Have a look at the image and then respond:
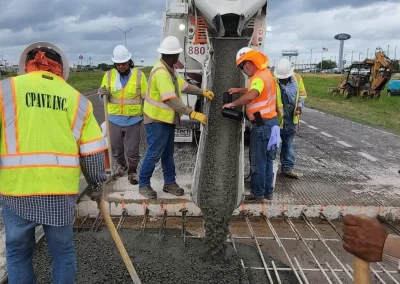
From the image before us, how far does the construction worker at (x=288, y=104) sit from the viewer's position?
5.67 m

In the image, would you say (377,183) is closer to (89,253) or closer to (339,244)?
(339,244)

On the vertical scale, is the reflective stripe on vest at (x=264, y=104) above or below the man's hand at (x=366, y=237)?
above

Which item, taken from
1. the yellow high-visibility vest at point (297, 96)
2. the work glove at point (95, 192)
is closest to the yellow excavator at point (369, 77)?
the yellow high-visibility vest at point (297, 96)

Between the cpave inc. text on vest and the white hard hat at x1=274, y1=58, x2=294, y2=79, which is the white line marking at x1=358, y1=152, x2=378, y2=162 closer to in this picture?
the white hard hat at x1=274, y1=58, x2=294, y2=79

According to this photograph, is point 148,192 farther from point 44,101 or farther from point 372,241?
point 372,241

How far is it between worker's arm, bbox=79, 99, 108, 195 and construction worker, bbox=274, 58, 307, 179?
3227mm

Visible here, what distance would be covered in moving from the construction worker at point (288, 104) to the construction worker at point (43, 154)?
3373 millimetres

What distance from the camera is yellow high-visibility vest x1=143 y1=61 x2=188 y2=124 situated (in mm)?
4629

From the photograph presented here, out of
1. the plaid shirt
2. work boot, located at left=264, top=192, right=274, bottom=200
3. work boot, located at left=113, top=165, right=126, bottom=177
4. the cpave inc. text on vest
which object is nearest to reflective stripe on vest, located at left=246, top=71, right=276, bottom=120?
work boot, located at left=264, top=192, right=274, bottom=200

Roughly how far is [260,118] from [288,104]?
3.77 ft

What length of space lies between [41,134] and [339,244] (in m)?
3.10

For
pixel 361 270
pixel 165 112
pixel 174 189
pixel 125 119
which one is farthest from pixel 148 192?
pixel 361 270

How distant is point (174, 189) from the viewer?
16.5ft

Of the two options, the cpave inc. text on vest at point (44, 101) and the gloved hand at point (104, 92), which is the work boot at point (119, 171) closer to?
the gloved hand at point (104, 92)
